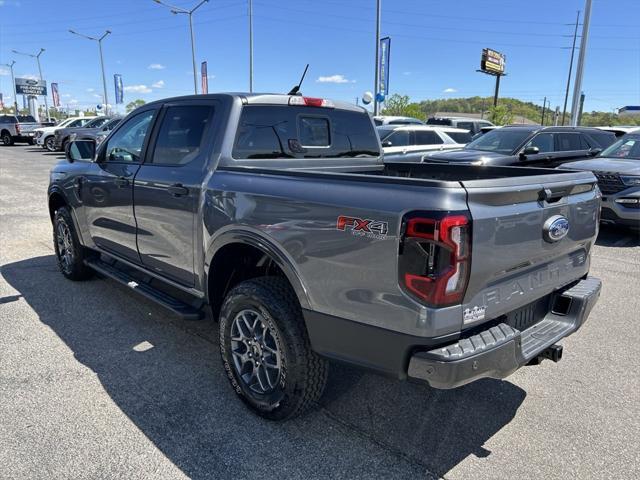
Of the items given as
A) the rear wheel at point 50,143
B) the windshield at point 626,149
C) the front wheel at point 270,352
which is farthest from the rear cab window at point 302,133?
the rear wheel at point 50,143

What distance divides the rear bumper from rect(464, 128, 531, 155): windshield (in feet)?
27.4

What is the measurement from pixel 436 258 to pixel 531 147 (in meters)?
9.23

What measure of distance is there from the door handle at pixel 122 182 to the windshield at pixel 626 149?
8.34 meters

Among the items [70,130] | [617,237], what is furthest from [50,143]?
[617,237]

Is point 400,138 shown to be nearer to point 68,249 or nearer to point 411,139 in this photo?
point 411,139

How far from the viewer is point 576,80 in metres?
19.8

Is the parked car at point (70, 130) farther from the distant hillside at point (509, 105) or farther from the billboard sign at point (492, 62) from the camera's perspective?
the distant hillside at point (509, 105)

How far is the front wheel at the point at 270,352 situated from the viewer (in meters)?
2.67

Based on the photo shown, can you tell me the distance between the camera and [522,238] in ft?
7.79

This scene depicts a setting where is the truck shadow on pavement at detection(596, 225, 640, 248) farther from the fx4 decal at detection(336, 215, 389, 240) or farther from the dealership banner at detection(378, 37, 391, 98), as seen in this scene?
the dealership banner at detection(378, 37, 391, 98)

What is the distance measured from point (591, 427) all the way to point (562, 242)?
113 centimetres

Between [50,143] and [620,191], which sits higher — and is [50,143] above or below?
below

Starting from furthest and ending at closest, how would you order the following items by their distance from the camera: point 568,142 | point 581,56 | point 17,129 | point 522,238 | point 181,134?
point 17,129, point 581,56, point 568,142, point 181,134, point 522,238

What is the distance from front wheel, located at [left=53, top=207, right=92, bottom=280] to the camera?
518 cm
